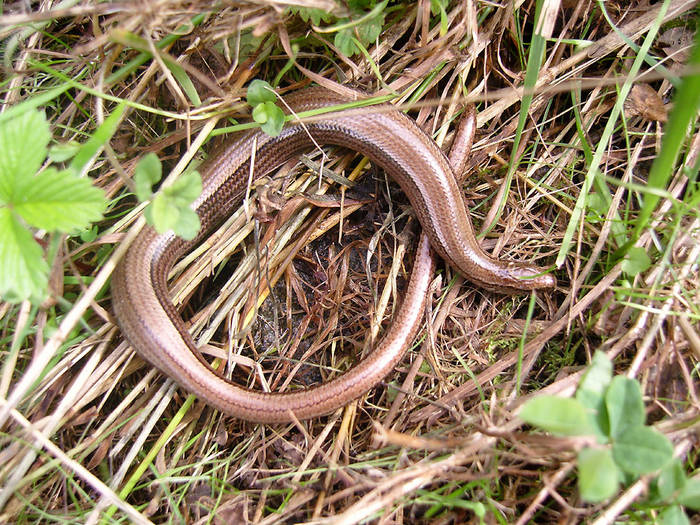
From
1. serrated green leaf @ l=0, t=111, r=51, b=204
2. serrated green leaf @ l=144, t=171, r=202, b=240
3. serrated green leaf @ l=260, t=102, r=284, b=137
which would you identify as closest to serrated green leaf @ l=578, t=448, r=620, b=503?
serrated green leaf @ l=144, t=171, r=202, b=240

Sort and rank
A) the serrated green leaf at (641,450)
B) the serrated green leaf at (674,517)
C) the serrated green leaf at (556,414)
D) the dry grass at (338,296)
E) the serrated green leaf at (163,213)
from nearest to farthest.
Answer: the serrated green leaf at (556,414)
the serrated green leaf at (641,450)
the serrated green leaf at (674,517)
the serrated green leaf at (163,213)
the dry grass at (338,296)

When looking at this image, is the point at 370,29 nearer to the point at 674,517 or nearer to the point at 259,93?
the point at 259,93

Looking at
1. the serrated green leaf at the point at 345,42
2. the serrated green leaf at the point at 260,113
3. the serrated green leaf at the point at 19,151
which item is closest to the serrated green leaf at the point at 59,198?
the serrated green leaf at the point at 19,151

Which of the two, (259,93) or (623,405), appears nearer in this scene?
(623,405)

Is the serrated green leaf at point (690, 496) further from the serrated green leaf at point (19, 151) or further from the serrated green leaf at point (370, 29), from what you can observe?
the serrated green leaf at point (19, 151)

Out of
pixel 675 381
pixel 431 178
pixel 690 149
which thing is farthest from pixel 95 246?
pixel 690 149

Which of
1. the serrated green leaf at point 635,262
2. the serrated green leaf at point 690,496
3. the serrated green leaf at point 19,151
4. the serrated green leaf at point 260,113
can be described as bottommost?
the serrated green leaf at point 690,496

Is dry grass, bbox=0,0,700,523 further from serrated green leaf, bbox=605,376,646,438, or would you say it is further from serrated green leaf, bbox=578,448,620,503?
serrated green leaf, bbox=578,448,620,503

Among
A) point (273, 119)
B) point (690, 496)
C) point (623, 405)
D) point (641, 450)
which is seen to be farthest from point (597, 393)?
point (273, 119)
